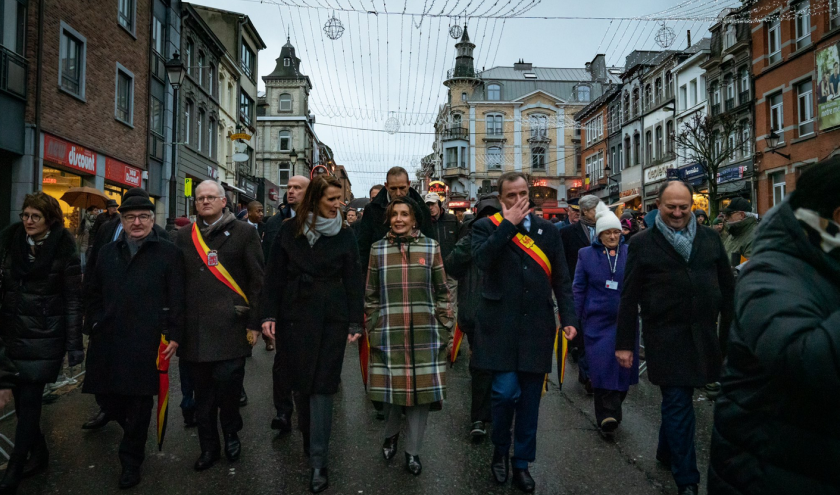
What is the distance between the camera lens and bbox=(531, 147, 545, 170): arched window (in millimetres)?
63719

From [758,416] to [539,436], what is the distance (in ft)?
11.1

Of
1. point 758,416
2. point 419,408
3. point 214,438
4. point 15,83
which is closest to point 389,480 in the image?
point 419,408

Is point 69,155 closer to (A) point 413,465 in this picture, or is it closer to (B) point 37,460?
(B) point 37,460

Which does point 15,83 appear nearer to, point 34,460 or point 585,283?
point 34,460

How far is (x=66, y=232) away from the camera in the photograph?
14.3 ft

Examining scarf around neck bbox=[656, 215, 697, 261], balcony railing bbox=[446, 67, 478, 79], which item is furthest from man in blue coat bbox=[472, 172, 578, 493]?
balcony railing bbox=[446, 67, 478, 79]

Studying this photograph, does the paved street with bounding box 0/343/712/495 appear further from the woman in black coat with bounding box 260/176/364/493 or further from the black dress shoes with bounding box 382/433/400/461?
the woman in black coat with bounding box 260/176/364/493

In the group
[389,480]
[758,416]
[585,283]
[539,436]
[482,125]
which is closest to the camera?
[758,416]

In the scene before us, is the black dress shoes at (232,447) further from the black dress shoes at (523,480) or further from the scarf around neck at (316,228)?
the black dress shoes at (523,480)

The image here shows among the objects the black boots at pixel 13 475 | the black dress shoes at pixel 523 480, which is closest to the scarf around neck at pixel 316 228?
the black dress shoes at pixel 523 480

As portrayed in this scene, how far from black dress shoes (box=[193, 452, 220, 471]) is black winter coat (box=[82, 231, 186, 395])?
589mm

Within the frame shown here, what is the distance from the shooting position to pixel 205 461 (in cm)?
427

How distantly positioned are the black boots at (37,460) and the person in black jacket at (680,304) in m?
4.14

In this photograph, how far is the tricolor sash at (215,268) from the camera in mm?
4512
